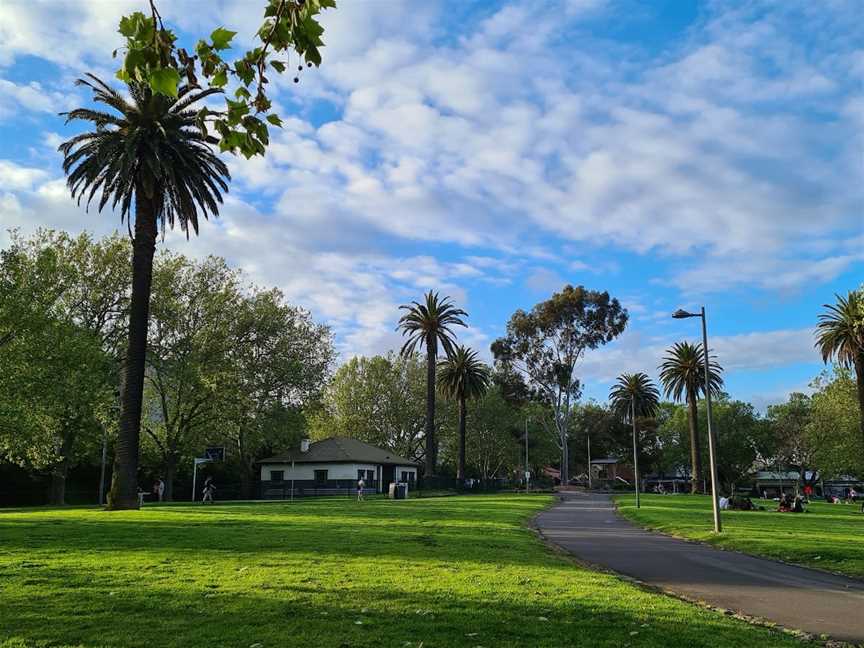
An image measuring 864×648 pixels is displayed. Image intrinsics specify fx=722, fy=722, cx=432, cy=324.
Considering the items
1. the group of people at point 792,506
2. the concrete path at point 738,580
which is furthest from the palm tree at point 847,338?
the concrete path at point 738,580

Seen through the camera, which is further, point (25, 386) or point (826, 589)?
point (25, 386)

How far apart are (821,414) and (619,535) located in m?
50.2

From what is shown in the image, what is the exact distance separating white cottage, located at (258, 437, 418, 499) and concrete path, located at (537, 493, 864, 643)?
3751 centimetres

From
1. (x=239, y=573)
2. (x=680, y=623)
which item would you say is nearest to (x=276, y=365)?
(x=239, y=573)

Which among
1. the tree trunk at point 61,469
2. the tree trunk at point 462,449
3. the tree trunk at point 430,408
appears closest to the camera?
the tree trunk at point 61,469

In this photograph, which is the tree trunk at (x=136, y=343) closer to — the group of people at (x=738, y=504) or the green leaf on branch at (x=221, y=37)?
the green leaf on branch at (x=221, y=37)

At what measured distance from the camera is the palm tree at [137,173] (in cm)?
2995

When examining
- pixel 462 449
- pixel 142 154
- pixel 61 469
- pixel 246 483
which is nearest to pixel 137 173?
pixel 142 154

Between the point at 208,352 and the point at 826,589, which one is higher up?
the point at 208,352

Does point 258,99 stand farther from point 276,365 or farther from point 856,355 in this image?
point 856,355

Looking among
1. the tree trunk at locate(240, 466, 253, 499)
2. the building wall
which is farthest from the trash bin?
the tree trunk at locate(240, 466, 253, 499)

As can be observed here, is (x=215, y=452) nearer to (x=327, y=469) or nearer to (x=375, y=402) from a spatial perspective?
(x=327, y=469)

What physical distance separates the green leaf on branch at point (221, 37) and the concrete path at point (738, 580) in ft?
28.6

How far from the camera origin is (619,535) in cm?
2373
